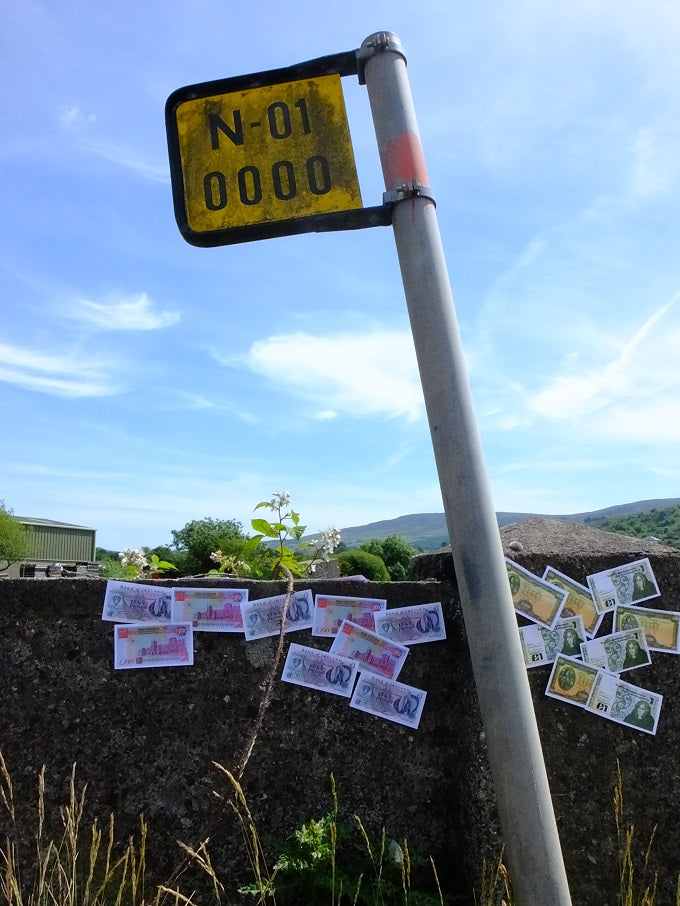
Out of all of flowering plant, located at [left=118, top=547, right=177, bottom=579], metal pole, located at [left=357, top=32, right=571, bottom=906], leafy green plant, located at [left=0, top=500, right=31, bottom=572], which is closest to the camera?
metal pole, located at [left=357, top=32, right=571, bottom=906]

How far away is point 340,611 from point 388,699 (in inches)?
14.0

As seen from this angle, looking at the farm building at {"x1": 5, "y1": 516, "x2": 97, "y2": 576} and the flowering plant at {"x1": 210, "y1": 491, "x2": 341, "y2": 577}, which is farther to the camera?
the farm building at {"x1": 5, "y1": 516, "x2": 97, "y2": 576}

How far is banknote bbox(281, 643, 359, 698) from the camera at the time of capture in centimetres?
248

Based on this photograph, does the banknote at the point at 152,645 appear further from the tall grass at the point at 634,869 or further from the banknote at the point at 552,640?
the tall grass at the point at 634,869

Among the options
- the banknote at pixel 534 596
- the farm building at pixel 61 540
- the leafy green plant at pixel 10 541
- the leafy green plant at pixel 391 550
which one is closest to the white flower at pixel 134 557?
the banknote at pixel 534 596

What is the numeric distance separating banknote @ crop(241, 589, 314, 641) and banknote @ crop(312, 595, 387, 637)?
34 millimetres

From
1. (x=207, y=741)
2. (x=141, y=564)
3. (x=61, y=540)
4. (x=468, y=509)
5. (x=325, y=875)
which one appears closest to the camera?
(x=468, y=509)

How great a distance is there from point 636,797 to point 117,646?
1.91m

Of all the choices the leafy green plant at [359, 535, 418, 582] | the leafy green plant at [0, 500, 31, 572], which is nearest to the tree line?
the leafy green plant at [359, 535, 418, 582]

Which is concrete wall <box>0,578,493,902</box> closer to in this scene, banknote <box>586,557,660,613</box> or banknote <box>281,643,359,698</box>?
banknote <box>281,643,359,698</box>

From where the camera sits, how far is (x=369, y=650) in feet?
8.43

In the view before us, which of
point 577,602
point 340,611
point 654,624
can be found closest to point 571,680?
point 577,602

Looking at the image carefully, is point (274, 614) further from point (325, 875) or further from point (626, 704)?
point (626, 704)

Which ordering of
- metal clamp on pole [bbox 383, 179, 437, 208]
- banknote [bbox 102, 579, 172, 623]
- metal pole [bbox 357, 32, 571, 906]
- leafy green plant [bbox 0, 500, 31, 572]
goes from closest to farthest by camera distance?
1. metal pole [bbox 357, 32, 571, 906]
2. metal clamp on pole [bbox 383, 179, 437, 208]
3. banknote [bbox 102, 579, 172, 623]
4. leafy green plant [bbox 0, 500, 31, 572]
